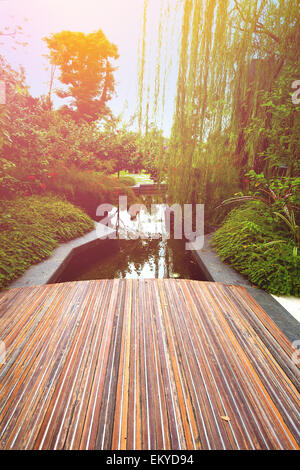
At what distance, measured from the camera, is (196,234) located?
401 cm

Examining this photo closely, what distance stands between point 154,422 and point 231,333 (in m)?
0.82

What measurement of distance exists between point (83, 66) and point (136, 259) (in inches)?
561

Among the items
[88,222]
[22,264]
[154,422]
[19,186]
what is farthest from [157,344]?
[19,186]

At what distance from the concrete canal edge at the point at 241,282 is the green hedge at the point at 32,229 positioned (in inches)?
81.4

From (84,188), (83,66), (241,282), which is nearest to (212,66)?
(241,282)

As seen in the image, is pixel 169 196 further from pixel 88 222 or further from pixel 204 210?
pixel 88 222

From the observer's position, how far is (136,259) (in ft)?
10.8

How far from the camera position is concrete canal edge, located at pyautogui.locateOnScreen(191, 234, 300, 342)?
5.52 ft

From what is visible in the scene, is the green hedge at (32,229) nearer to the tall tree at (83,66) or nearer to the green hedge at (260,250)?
the green hedge at (260,250)

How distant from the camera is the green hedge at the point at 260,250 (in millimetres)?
2207

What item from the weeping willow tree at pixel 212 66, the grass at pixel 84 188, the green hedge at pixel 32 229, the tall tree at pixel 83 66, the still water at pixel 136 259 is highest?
the tall tree at pixel 83 66

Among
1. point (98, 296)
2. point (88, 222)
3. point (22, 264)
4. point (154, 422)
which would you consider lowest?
point (154, 422)

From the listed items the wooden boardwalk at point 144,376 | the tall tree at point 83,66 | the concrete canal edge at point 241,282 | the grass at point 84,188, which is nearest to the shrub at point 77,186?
the grass at point 84,188

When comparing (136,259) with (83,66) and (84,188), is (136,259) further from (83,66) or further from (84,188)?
(83,66)
